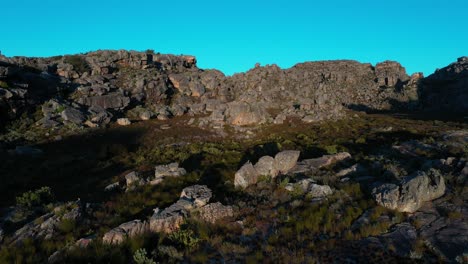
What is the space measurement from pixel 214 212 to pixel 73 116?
38.3m

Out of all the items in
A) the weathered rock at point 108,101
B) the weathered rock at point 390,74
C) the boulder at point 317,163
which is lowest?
the boulder at point 317,163

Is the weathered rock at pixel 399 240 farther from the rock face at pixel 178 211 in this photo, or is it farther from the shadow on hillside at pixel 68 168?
the shadow on hillside at pixel 68 168

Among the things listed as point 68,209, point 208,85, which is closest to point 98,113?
point 208,85

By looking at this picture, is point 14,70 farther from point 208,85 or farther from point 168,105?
point 208,85

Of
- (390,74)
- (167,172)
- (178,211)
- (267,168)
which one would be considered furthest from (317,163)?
(390,74)

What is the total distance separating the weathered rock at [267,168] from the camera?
15477 millimetres

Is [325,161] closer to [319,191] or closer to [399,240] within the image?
[319,191]

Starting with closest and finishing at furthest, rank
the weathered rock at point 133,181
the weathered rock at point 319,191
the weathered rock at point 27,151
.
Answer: the weathered rock at point 319,191
the weathered rock at point 133,181
the weathered rock at point 27,151

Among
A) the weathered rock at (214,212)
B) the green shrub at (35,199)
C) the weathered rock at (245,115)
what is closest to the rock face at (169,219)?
the weathered rock at (214,212)

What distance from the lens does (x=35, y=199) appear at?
587 inches

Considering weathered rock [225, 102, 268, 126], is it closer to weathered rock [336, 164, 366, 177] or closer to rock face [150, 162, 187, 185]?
rock face [150, 162, 187, 185]

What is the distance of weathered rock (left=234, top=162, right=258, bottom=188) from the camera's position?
48.3 feet

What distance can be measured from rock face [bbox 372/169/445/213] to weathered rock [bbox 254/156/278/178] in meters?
5.67

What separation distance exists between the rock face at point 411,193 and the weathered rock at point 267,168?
5.67 meters
